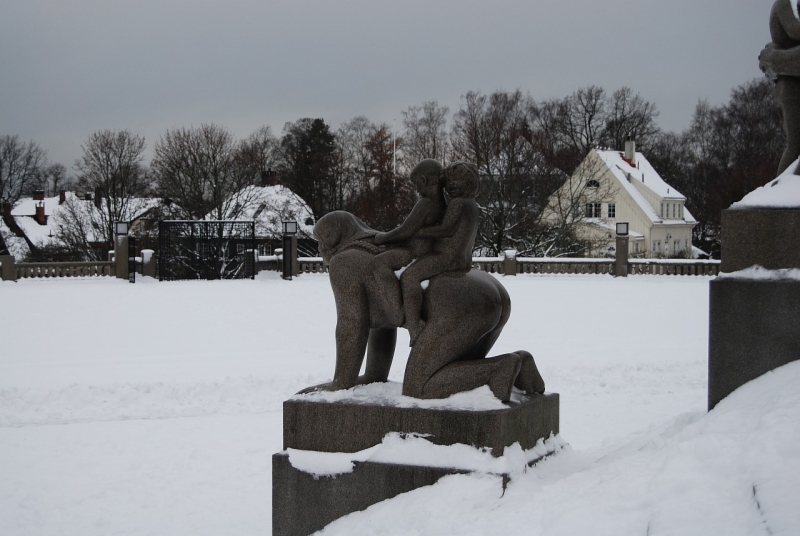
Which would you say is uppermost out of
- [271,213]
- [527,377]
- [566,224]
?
[271,213]

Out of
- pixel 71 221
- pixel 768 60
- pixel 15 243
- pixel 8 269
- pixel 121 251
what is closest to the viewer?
pixel 768 60

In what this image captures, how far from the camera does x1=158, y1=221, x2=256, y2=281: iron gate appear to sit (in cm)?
2934

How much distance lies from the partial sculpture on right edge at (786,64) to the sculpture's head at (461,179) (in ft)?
9.15

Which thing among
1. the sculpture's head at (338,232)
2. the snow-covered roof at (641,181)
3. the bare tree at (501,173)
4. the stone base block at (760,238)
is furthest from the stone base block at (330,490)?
the snow-covered roof at (641,181)

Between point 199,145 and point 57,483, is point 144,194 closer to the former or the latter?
point 199,145

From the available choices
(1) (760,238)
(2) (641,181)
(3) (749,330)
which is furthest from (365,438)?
(2) (641,181)

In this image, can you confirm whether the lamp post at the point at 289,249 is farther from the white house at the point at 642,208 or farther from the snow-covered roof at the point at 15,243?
the snow-covered roof at the point at 15,243

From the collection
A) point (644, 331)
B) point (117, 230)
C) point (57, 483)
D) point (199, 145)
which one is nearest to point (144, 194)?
point (199, 145)

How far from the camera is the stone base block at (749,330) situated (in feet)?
19.5

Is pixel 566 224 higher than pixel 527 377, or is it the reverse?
pixel 566 224

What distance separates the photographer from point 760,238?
6.20 meters

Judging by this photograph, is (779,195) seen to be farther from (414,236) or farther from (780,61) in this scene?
(414,236)

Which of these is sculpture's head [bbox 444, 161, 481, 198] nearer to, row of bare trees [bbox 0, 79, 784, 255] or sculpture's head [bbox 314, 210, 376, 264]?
sculpture's head [bbox 314, 210, 376, 264]

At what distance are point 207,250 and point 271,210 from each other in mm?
17744
